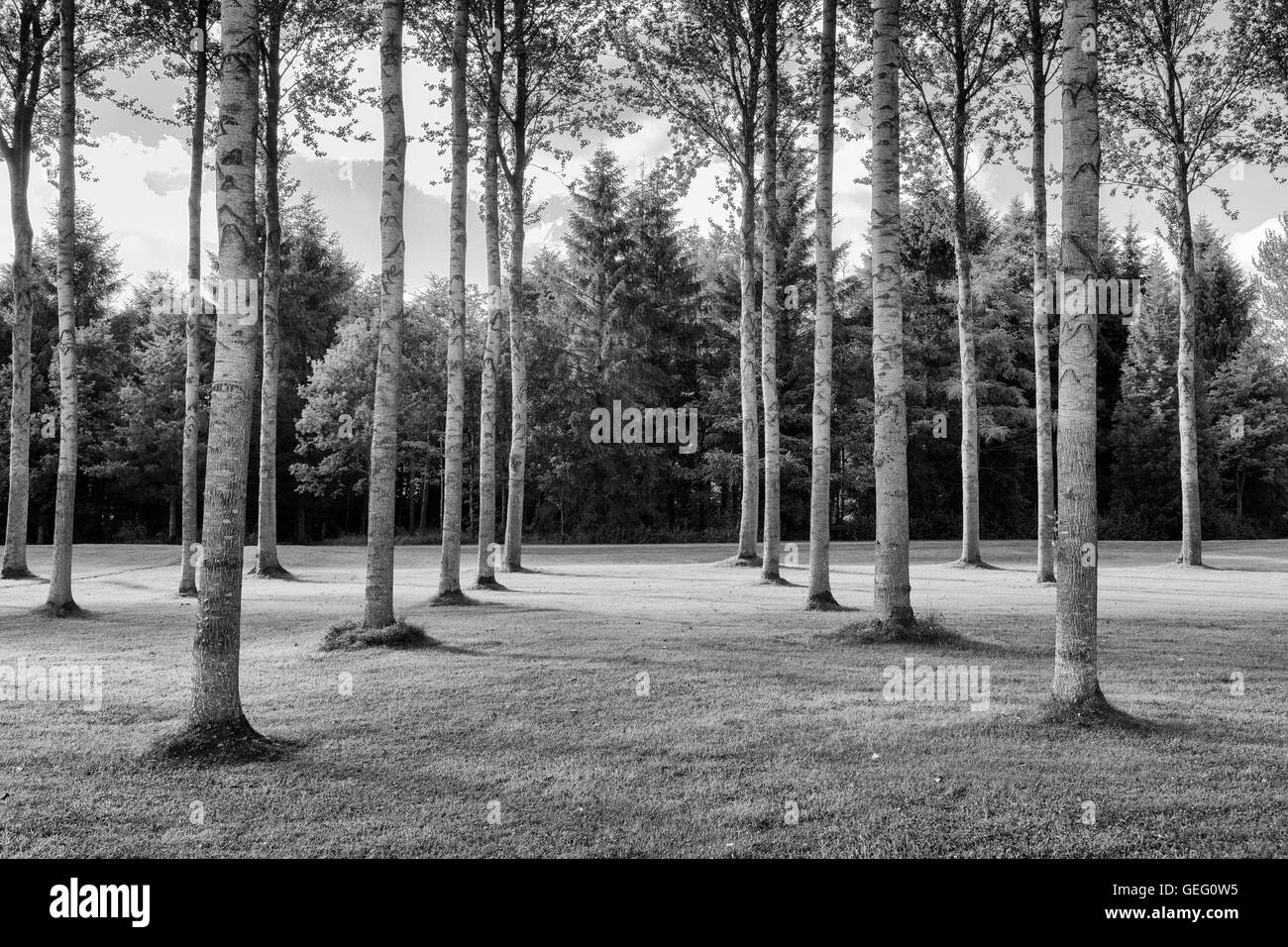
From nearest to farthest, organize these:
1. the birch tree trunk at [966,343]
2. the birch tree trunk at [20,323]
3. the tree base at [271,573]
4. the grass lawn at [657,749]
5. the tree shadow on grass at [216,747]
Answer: the grass lawn at [657,749] < the tree shadow on grass at [216,747] < the birch tree trunk at [20,323] < the tree base at [271,573] < the birch tree trunk at [966,343]

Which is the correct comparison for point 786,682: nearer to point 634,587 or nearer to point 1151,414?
point 634,587

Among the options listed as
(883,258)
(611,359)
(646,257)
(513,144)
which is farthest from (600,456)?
(883,258)

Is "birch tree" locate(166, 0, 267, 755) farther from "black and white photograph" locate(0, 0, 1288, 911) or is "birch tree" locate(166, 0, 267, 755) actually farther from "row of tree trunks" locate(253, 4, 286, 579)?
"row of tree trunks" locate(253, 4, 286, 579)

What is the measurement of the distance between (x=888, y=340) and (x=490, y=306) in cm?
978

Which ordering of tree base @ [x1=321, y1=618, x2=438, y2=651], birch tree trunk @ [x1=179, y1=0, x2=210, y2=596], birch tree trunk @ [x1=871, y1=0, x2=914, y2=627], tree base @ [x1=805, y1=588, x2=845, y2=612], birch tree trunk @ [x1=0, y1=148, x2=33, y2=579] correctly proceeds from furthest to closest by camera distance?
birch tree trunk @ [x1=0, y1=148, x2=33, y2=579] → birch tree trunk @ [x1=179, y1=0, x2=210, y2=596] → tree base @ [x1=805, y1=588, x2=845, y2=612] → birch tree trunk @ [x1=871, y1=0, x2=914, y2=627] → tree base @ [x1=321, y1=618, x2=438, y2=651]

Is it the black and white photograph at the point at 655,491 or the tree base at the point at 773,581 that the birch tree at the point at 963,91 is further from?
the tree base at the point at 773,581

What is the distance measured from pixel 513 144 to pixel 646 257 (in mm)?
21339

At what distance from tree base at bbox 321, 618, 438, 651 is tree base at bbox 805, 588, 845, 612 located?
595cm

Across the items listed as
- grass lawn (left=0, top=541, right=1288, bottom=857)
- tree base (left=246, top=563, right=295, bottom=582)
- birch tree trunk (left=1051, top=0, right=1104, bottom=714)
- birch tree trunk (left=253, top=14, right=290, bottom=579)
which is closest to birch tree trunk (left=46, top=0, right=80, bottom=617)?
grass lawn (left=0, top=541, right=1288, bottom=857)

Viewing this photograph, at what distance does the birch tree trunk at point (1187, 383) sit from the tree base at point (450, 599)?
20.6 metres

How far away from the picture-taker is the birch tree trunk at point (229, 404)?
6.30 m

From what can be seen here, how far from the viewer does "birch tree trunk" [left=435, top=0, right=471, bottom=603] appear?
45.7ft

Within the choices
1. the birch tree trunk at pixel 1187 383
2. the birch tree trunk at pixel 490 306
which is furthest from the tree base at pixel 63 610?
the birch tree trunk at pixel 1187 383
